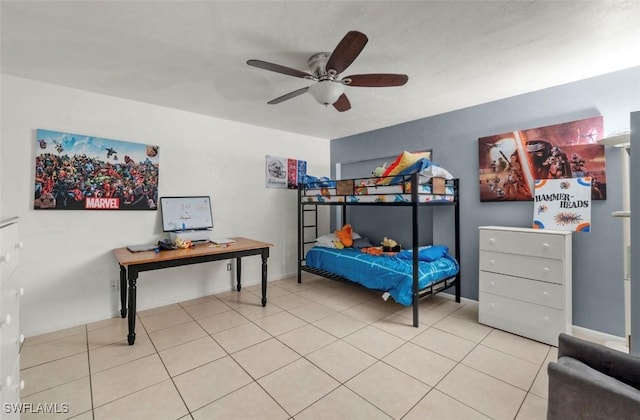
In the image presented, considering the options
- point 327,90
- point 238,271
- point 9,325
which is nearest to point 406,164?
point 327,90

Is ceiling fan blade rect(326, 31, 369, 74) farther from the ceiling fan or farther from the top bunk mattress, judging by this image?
the top bunk mattress

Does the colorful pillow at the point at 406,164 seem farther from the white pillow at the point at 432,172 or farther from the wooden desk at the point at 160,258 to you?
the wooden desk at the point at 160,258

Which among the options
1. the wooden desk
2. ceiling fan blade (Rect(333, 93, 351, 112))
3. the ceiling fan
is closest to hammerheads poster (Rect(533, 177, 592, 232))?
the ceiling fan

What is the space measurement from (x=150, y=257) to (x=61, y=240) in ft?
3.40

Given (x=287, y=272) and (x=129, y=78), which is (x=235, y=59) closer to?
(x=129, y=78)

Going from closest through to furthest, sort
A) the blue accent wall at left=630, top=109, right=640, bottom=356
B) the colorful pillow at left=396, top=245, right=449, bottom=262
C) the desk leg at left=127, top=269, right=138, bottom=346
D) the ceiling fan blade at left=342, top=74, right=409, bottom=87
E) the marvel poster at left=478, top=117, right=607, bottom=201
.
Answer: the blue accent wall at left=630, top=109, right=640, bottom=356
the ceiling fan blade at left=342, top=74, right=409, bottom=87
the desk leg at left=127, top=269, right=138, bottom=346
the marvel poster at left=478, top=117, right=607, bottom=201
the colorful pillow at left=396, top=245, right=449, bottom=262

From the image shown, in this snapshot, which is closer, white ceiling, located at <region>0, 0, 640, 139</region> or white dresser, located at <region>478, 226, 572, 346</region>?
white ceiling, located at <region>0, 0, 640, 139</region>

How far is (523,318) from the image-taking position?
2490 mm

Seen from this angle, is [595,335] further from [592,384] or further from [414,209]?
[592,384]

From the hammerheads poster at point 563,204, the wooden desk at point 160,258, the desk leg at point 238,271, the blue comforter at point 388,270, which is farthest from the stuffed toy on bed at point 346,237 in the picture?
the hammerheads poster at point 563,204

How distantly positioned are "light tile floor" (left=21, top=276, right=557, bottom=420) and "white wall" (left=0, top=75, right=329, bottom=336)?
13.6 inches

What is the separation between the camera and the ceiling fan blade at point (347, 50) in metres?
1.52

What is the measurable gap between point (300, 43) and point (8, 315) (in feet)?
7.00

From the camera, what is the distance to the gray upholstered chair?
1.01 metres
